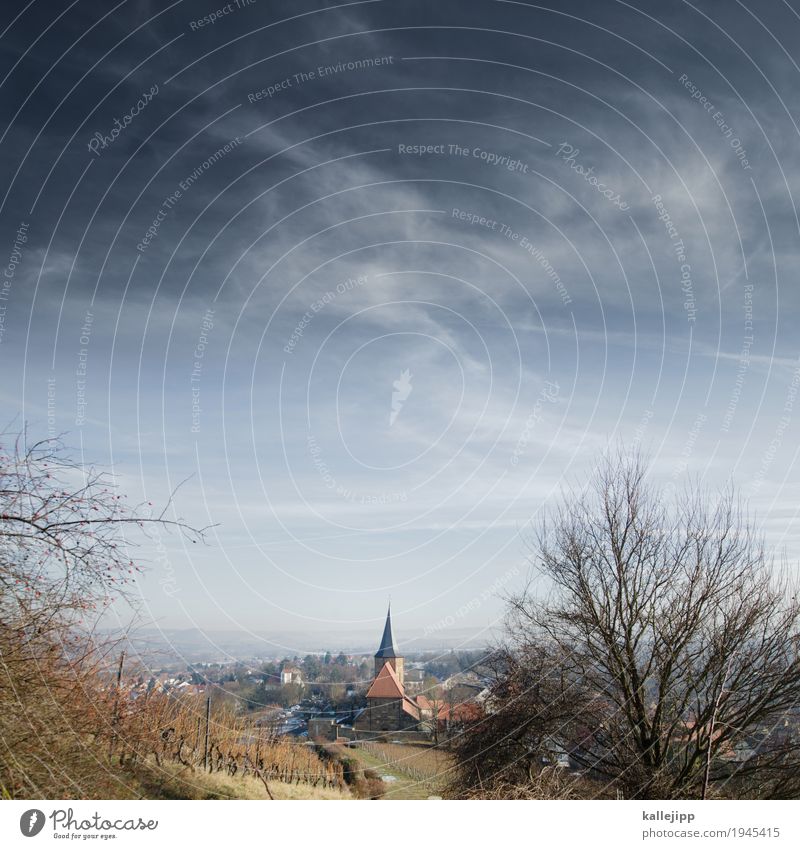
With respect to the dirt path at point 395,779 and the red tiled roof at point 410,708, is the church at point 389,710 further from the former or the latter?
the dirt path at point 395,779

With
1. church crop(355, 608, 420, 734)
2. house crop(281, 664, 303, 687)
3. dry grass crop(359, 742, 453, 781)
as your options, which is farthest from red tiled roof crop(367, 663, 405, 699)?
house crop(281, 664, 303, 687)

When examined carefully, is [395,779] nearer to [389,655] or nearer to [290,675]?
[389,655]

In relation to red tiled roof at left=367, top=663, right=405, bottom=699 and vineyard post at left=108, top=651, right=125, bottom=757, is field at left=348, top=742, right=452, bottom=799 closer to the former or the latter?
red tiled roof at left=367, top=663, right=405, bottom=699

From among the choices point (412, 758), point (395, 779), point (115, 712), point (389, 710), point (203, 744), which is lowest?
point (395, 779)

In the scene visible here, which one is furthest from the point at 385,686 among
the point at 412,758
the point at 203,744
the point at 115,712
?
the point at 115,712

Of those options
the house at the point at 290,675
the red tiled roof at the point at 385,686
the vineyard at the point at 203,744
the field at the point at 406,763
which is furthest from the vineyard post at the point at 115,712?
the red tiled roof at the point at 385,686

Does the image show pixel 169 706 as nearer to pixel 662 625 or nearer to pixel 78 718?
pixel 78 718
